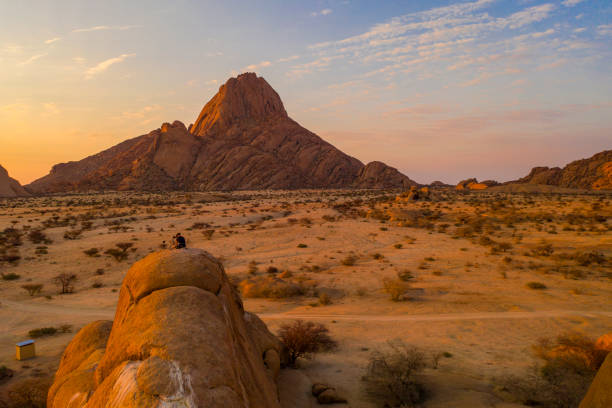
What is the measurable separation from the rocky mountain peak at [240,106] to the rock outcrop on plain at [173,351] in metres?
128

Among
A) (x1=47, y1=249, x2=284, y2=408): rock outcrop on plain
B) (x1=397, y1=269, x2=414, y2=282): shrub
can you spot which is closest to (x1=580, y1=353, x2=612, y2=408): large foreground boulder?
(x1=47, y1=249, x2=284, y2=408): rock outcrop on plain

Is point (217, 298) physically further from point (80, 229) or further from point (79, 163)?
point (79, 163)

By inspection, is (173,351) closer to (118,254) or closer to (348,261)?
(348,261)

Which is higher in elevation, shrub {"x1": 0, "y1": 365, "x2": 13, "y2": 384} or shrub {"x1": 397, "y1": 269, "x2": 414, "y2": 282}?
shrub {"x1": 397, "y1": 269, "x2": 414, "y2": 282}

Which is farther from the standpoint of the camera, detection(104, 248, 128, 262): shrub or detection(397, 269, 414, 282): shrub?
detection(104, 248, 128, 262): shrub

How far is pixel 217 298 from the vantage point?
573 cm

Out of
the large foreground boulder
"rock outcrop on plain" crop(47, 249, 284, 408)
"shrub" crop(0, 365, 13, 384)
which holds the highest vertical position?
"rock outcrop on plain" crop(47, 249, 284, 408)

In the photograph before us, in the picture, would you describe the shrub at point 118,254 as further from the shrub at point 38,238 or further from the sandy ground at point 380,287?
the shrub at point 38,238

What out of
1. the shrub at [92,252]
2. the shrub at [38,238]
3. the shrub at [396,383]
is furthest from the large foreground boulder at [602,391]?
the shrub at [38,238]

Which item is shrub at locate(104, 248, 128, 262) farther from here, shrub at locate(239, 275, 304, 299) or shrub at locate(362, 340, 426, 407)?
shrub at locate(362, 340, 426, 407)

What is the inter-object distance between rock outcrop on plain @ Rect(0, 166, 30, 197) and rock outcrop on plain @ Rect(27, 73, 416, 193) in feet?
34.1

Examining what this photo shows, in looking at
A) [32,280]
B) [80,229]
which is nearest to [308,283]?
[32,280]

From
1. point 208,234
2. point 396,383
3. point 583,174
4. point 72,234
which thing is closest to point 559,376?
point 396,383

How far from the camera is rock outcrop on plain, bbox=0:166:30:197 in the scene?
280ft
